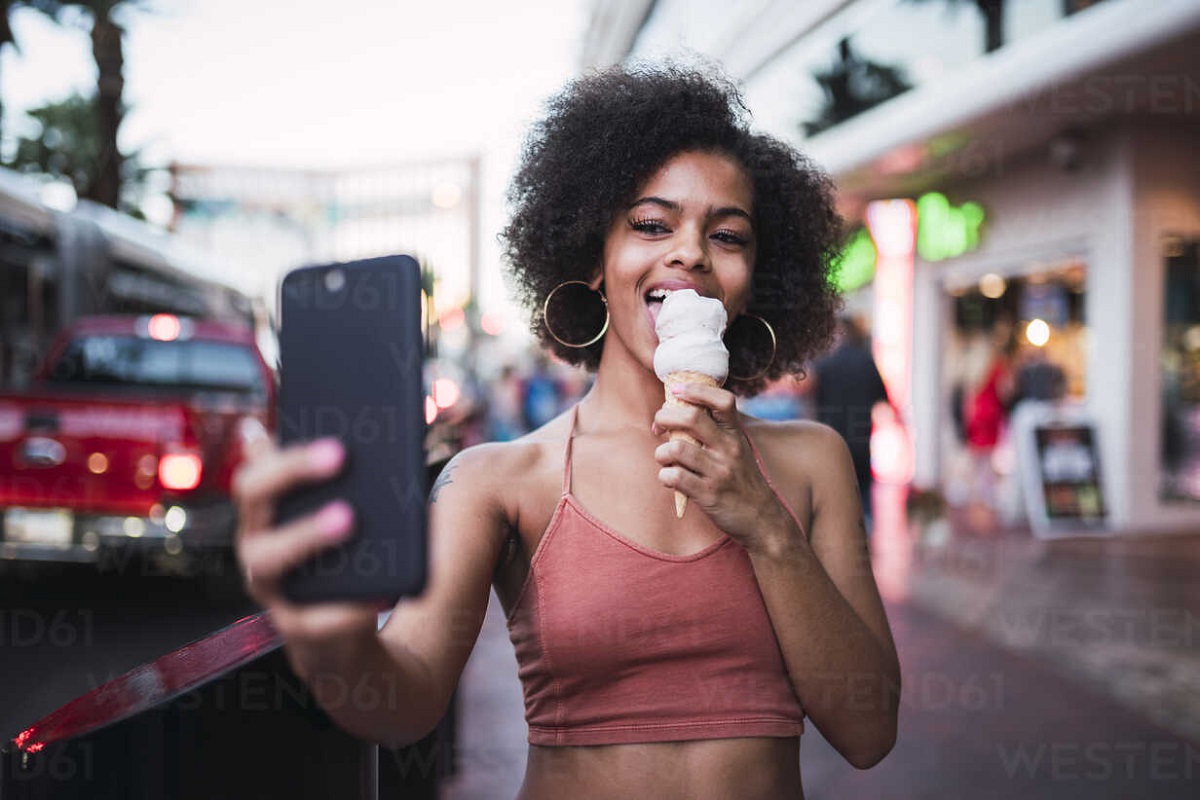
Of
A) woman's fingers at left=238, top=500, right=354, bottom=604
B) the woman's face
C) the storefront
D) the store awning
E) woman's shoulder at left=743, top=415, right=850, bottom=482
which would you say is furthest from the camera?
the storefront

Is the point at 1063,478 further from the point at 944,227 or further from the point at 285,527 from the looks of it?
the point at 285,527

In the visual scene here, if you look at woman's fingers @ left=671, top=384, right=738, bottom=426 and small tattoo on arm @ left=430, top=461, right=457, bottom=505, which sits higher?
woman's fingers @ left=671, top=384, right=738, bottom=426

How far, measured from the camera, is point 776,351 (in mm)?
2258

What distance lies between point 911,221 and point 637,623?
13.4 m

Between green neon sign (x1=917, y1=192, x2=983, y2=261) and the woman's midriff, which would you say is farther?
green neon sign (x1=917, y1=192, x2=983, y2=261)

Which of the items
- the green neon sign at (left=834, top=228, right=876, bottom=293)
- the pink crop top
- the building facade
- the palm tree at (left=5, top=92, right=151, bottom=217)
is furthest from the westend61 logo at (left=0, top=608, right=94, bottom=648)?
the green neon sign at (left=834, top=228, right=876, bottom=293)

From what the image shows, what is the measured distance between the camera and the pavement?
3939 mm

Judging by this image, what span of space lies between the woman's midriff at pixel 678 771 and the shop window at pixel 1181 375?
11160 mm

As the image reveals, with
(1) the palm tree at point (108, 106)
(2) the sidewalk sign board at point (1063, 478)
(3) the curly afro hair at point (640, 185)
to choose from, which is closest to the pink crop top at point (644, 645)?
(3) the curly afro hair at point (640, 185)

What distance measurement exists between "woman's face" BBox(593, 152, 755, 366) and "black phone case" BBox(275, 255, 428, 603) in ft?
2.74

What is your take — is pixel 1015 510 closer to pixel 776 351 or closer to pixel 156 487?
pixel 156 487

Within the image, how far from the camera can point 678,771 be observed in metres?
1.55

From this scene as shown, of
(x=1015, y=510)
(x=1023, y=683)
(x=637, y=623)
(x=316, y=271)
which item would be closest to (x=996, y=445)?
(x=1015, y=510)

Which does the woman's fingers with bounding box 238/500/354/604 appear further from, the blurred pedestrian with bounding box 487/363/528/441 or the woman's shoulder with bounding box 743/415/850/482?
the blurred pedestrian with bounding box 487/363/528/441
